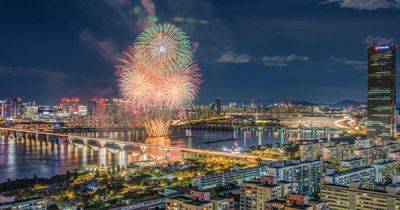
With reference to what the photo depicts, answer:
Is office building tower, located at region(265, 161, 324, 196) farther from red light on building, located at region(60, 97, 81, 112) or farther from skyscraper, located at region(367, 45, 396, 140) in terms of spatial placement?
red light on building, located at region(60, 97, 81, 112)

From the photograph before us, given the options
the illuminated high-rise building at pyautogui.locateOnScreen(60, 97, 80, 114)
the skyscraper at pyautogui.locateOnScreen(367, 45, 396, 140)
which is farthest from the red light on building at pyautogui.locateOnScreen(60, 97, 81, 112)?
the skyscraper at pyautogui.locateOnScreen(367, 45, 396, 140)

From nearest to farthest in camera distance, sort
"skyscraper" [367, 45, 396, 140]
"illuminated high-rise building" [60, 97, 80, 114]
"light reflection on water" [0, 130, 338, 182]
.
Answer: "light reflection on water" [0, 130, 338, 182]
"skyscraper" [367, 45, 396, 140]
"illuminated high-rise building" [60, 97, 80, 114]

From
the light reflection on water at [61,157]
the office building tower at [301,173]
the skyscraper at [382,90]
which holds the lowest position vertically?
the light reflection on water at [61,157]

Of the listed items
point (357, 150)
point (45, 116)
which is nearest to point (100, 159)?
point (357, 150)

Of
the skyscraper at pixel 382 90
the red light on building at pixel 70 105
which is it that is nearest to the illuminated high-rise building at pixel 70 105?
the red light on building at pixel 70 105

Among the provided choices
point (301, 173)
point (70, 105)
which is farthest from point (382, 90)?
point (70, 105)

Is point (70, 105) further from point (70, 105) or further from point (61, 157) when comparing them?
point (61, 157)

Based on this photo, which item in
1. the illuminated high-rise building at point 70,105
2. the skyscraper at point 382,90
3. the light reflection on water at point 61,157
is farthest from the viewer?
the illuminated high-rise building at point 70,105

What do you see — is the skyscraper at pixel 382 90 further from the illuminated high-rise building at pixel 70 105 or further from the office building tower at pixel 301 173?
the illuminated high-rise building at pixel 70 105

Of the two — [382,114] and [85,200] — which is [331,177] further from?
[382,114]
